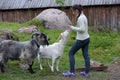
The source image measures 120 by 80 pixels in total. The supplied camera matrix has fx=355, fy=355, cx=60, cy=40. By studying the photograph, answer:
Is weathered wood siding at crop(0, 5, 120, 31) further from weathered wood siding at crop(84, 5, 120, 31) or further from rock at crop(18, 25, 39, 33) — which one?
rock at crop(18, 25, 39, 33)

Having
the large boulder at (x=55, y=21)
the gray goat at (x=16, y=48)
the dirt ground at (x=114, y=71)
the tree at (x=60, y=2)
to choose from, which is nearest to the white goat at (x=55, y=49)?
the gray goat at (x=16, y=48)

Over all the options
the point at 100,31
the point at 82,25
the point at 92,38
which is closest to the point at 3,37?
the point at 82,25

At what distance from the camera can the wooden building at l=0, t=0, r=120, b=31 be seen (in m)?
22.5

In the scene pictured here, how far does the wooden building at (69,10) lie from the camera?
22.5 m

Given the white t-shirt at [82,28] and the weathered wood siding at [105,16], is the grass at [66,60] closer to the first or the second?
the white t-shirt at [82,28]

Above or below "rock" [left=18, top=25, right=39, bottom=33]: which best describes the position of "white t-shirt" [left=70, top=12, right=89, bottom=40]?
above

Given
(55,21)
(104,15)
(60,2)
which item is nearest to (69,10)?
(60,2)

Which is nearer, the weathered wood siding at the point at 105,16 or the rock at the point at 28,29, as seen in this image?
the rock at the point at 28,29

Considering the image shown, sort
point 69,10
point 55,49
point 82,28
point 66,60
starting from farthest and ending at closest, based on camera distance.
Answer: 1. point 69,10
2. point 66,60
3. point 55,49
4. point 82,28

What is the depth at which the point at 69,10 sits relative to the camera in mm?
23406

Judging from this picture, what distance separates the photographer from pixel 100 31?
19.8 metres

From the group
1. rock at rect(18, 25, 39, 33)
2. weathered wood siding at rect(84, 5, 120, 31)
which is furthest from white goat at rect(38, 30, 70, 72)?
weathered wood siding at rect(84, 5, 120, 31)

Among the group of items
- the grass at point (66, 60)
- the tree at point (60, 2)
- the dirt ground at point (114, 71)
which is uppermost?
the tree at point (60, 2)

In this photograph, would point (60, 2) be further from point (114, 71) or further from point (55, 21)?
point (114, 71)
